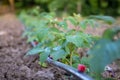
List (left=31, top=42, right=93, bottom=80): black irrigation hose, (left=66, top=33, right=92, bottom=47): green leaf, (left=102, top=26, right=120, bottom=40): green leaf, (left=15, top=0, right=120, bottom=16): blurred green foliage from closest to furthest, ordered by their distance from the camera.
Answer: (left=102, top=26, right=120, bottom=40): green leaf → (left=31, top=42, right=93, bottom=80): black irrigation hose → (left=66, top=33, right=92, bottom=47): green leaf → (left=15, top=0, right=120, bottom=16): blurred green foliage

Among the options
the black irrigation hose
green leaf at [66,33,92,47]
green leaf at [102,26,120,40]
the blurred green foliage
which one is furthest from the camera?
the blurred green foliage

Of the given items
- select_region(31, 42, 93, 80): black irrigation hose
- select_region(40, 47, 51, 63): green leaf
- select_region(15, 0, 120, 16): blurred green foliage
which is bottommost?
select_region(15, 0, 120, 16): blurred green foliage

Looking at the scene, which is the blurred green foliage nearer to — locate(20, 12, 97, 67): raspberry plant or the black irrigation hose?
locate(20, 12, 97, 67): raspberry plant

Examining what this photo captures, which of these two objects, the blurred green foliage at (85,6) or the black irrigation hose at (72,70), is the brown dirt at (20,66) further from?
the blurred green foliage at (85,6)

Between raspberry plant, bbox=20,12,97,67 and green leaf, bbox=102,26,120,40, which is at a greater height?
green leaf, bbox=102,26,120,40

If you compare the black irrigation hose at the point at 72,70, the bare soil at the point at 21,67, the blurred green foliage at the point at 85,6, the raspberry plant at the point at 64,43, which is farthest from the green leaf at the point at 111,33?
the blurred green foliage at the point at 85,6

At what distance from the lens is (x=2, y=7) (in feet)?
26.0

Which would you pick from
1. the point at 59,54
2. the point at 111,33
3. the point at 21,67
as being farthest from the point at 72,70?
the point at 111,33

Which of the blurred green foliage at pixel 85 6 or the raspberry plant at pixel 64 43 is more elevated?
the raspberry plant at pixel 64 43

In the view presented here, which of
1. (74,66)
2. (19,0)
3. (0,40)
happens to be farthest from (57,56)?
(19,0)

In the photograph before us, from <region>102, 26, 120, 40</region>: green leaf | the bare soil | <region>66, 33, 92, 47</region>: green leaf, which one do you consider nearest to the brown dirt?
the bare soil

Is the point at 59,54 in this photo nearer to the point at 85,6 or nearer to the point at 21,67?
the point at 21,67

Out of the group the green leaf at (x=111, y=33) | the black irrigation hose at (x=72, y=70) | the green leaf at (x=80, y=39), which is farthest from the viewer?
the green leaf at (x=80, y=39)

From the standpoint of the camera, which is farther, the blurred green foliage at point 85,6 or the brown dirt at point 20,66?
the blurred green foliage at point 85,6
